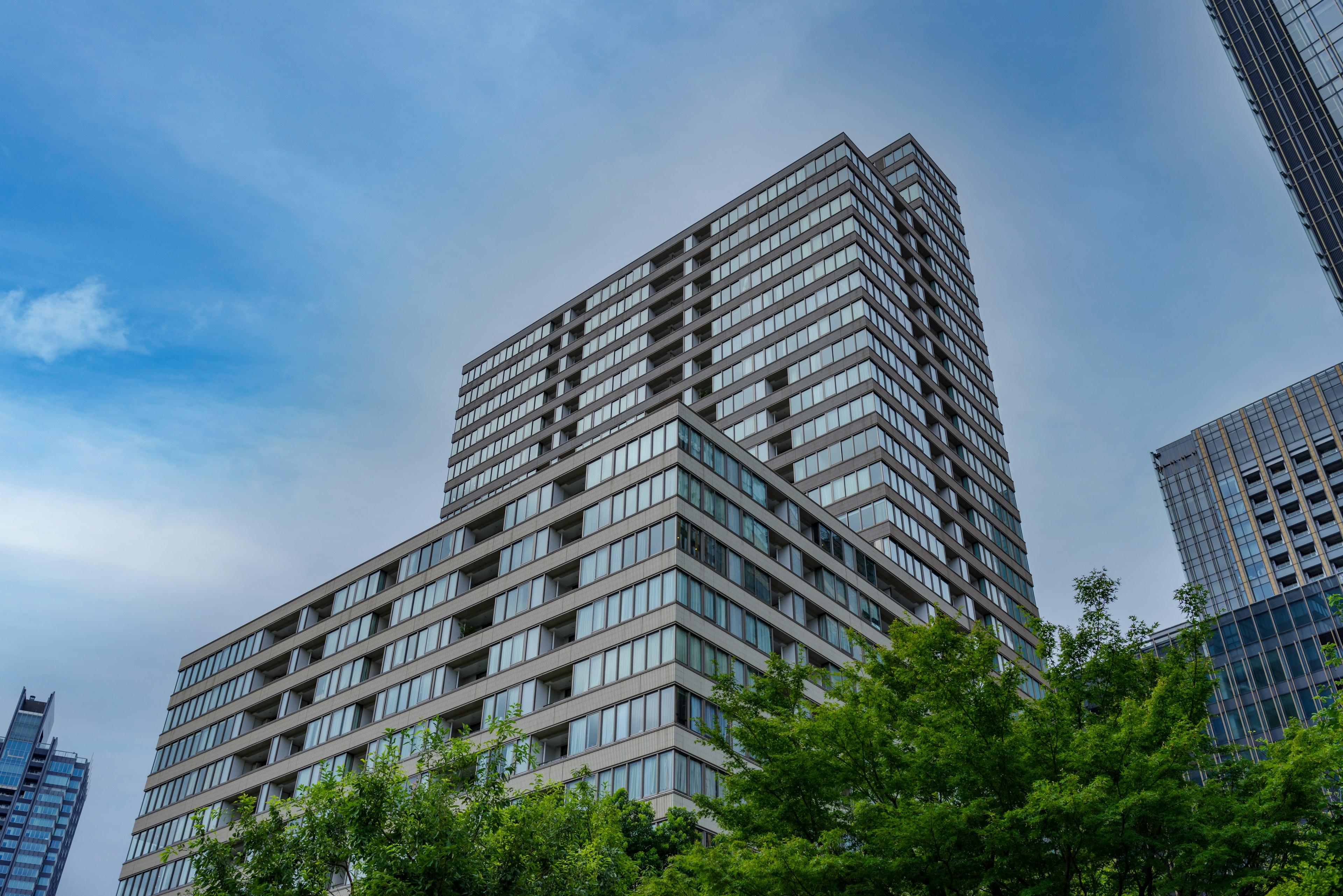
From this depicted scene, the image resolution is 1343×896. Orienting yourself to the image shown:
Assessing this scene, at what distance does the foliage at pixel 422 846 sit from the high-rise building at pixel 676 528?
12.4 ft

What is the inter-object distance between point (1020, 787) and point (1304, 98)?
103 meters

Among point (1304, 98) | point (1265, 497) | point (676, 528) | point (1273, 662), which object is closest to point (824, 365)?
point (676, 528)

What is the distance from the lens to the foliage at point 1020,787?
19.0 m

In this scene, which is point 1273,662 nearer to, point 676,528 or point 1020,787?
point 676,528

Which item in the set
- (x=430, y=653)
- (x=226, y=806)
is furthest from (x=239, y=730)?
(x=430, y=653)

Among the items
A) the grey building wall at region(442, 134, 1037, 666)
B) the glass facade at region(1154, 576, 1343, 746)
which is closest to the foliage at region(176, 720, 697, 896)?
the grey building wall at region(442, 134, 1037, 666)

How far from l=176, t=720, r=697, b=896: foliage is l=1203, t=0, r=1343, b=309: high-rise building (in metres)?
96.6

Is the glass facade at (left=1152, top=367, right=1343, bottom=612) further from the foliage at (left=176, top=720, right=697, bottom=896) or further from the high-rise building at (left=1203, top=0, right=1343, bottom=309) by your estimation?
the foliage at (left=176, top=720, right=697, bottom=896)

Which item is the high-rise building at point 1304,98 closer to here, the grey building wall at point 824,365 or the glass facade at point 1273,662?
the glass facade at point 1273,662

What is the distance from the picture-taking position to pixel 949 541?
85000 millimetres

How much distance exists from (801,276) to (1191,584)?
245ft

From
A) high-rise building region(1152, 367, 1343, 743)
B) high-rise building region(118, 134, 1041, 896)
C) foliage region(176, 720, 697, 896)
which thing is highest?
high-rise building region(1152, 367, 1343, 743)

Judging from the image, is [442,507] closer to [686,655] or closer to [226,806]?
[226,806]

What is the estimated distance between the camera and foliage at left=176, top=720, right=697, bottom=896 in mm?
22547
